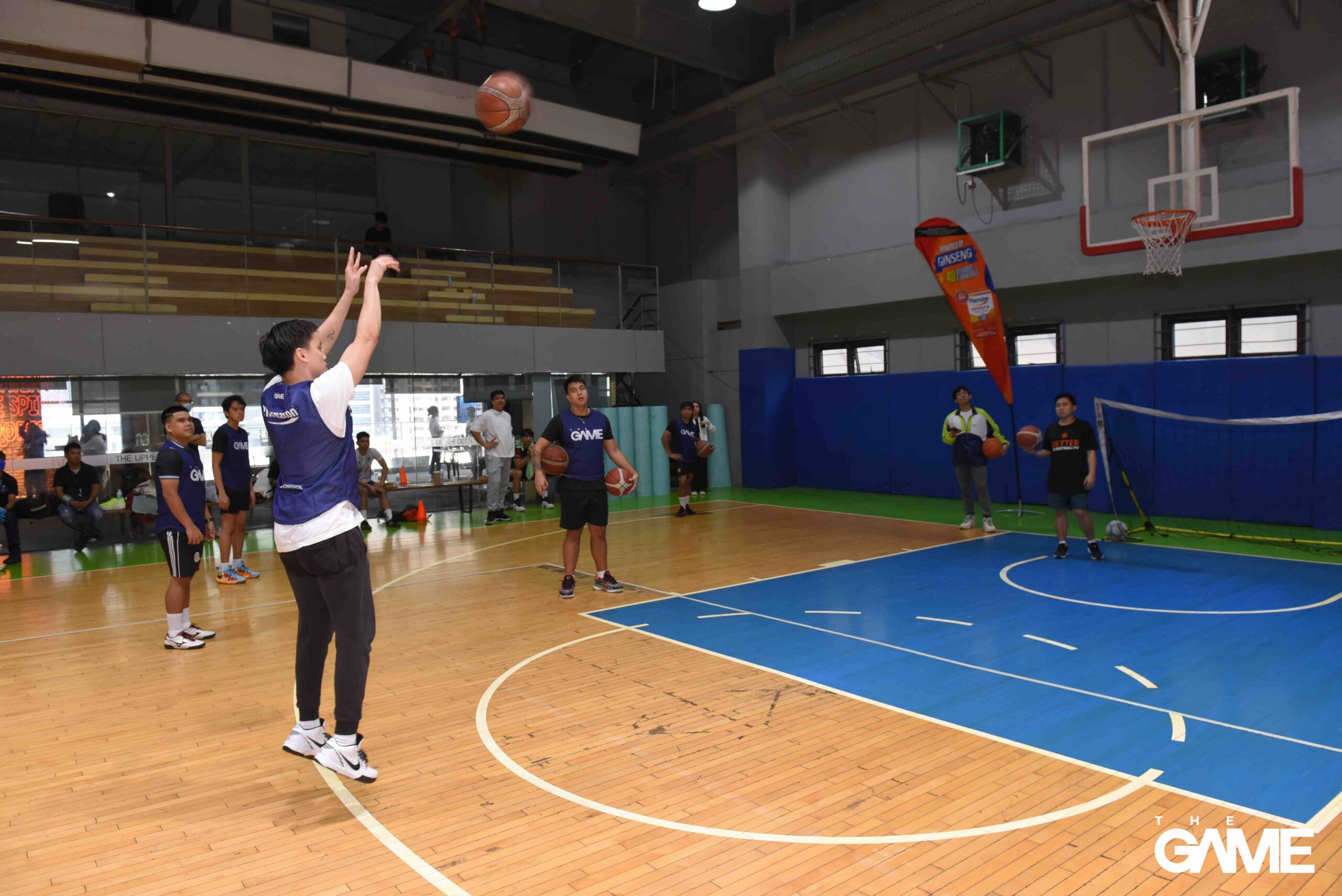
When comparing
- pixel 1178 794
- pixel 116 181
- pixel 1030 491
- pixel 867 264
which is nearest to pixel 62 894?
pixel 1178 794

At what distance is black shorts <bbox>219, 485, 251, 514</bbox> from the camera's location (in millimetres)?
8914

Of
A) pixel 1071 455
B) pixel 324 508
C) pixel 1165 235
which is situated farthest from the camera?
pixel 1165 235

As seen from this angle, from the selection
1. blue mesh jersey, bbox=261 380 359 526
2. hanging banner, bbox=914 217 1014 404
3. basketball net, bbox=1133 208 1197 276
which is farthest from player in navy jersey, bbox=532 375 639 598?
basketball net, bbox=1133 208 1197 276

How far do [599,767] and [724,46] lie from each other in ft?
52.0

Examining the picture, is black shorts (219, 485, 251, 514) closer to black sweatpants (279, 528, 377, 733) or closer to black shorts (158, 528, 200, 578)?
black shorts (158, 528, 200, 578)

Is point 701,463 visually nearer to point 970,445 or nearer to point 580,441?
point 970,445

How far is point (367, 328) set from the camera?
3.82 metres

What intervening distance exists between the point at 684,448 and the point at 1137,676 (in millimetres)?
9167

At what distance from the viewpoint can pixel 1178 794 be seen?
3986 mm

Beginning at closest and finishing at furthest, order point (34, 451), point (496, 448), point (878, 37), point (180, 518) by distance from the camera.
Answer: point (180, 518)
point (34, 451)
point (878, 37)
point (496, 448)

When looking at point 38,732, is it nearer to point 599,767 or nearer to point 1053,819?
point 599,767

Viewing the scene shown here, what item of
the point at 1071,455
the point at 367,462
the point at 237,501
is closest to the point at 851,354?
the point at 1071,455

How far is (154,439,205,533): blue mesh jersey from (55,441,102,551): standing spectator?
22.2 ft

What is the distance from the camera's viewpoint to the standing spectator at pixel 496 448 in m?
14.3
